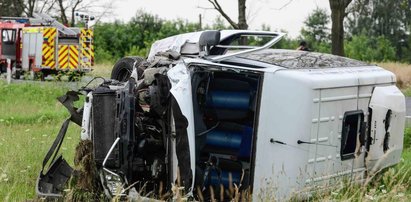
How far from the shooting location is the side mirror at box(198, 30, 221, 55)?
24.1 ft

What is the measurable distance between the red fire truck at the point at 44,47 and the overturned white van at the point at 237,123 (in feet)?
66.4

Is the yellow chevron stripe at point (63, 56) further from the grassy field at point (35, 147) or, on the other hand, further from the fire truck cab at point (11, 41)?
the grassy field at point (35, 147)

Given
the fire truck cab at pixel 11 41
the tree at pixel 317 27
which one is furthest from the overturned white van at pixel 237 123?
the tree at pixel 317 27

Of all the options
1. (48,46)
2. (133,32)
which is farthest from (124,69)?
(133,32)

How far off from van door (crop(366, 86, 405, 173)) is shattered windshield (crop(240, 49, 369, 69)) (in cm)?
48

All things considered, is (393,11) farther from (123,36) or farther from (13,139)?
(13,139)

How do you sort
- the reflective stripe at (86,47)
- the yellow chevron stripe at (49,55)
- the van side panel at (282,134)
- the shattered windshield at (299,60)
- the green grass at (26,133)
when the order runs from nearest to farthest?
the van side panel at (282,134)
the shattered windshield at (299,60)
the green grass at (26,133)
the yellow chevron stripe at (49,55)
the reflective stripe at (86,47)

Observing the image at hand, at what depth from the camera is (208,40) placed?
290 inches

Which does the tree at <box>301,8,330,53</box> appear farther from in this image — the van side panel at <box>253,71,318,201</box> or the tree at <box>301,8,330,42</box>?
the van side panel at <box>253,71,318,201</box>

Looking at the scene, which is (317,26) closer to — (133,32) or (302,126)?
(133,32)

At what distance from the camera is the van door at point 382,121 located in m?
7.34

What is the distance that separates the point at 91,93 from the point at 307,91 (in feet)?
6.61

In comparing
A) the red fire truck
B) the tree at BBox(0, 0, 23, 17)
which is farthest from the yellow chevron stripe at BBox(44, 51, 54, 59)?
the tree at BBox(0, 0, 23, 17)

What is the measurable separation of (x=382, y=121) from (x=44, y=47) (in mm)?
21630
